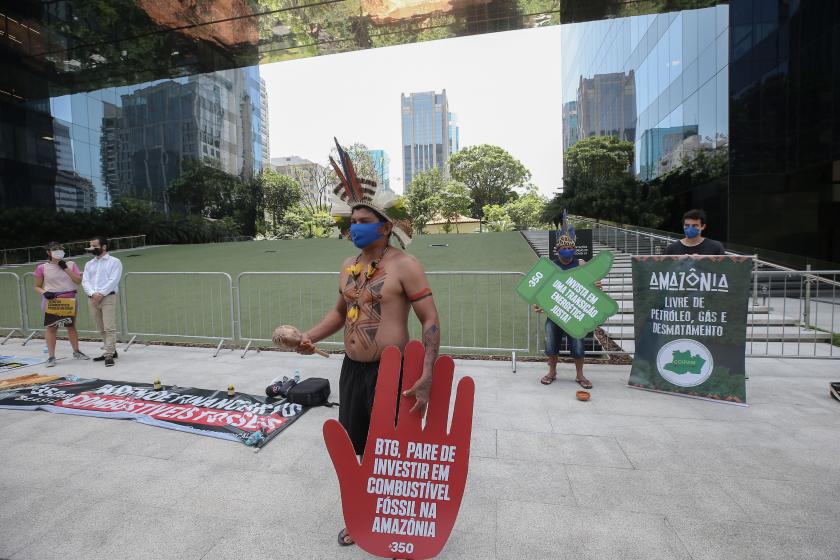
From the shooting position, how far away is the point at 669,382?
5.34 m

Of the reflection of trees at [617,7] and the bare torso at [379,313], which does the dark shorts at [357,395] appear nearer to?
the bare torso at [379,313]

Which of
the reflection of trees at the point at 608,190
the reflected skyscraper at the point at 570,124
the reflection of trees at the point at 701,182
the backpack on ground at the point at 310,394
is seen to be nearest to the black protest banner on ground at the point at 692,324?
the backpack on ground at the point at 310,394

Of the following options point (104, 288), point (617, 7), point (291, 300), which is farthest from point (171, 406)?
point (617, 7)

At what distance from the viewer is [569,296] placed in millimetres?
5508

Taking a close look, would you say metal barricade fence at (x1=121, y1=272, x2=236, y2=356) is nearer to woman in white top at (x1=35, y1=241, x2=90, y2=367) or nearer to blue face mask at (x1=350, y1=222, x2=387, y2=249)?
woman in white top at (x1=35, y1=241, x2=90, y2=367)

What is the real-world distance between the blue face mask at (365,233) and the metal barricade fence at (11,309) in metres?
8.84

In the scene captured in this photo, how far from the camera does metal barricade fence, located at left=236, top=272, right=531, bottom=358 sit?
7598 millimetres

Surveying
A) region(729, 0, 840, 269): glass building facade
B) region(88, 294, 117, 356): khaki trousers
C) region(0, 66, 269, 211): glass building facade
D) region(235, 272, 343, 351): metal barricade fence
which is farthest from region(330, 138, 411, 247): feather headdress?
region(0, 66, 269, 211): glass building facade

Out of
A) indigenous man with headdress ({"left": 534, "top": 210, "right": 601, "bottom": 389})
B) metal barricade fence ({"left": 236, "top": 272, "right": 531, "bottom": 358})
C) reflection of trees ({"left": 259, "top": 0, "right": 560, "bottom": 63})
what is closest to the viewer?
indigenous man with headdress ({"left": 534, "top": 210, "right": 601, "bottom": 389})

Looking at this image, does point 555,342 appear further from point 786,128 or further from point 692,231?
point 786,128

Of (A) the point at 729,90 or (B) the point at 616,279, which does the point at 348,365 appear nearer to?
(B) the point at 616,279

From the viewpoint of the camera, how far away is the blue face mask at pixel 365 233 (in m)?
2.60

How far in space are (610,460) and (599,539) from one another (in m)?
1.12

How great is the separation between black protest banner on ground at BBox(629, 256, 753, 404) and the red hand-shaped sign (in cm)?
403
